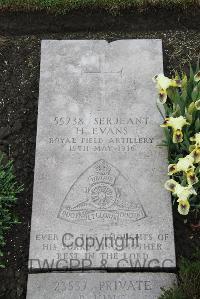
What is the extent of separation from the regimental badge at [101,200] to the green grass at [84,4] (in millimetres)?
1981

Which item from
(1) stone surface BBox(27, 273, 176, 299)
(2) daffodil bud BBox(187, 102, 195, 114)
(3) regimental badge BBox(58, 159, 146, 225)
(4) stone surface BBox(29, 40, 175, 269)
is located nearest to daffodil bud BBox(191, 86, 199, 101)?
(2) daffodil bud BBox(187, 102, 195, 114)

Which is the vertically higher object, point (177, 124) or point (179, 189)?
point (177, 124)

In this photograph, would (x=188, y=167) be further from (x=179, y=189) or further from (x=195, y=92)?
(x=195, y=92)

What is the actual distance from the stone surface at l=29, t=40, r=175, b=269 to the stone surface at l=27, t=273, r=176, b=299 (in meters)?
0.09

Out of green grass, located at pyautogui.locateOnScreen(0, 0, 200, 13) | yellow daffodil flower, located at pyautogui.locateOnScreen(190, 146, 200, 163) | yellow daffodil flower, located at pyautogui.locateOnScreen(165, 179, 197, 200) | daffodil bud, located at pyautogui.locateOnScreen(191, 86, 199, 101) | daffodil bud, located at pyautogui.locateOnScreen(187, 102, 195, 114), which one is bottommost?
yellow daffodil flower, located at pyautogui.locateOnScreen(165, 179, 197, 200)

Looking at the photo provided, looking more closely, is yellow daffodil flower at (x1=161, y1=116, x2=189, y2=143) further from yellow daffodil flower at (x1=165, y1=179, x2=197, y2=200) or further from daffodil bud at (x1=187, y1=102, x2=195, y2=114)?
yellow daffodil flower at (x1=165, y1=179, x2=197, y2=200)

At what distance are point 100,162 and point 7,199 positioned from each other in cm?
81

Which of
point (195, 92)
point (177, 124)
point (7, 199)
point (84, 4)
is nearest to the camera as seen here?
point (177, 124)

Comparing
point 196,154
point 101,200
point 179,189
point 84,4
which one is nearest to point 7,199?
point 101,200

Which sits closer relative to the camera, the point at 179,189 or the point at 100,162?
the point at 179,189

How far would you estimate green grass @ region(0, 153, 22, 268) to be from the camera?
4438mm

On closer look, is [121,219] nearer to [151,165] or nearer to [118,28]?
[151,165]

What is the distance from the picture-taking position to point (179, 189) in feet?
13.3

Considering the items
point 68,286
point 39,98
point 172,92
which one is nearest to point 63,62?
point 39,98
